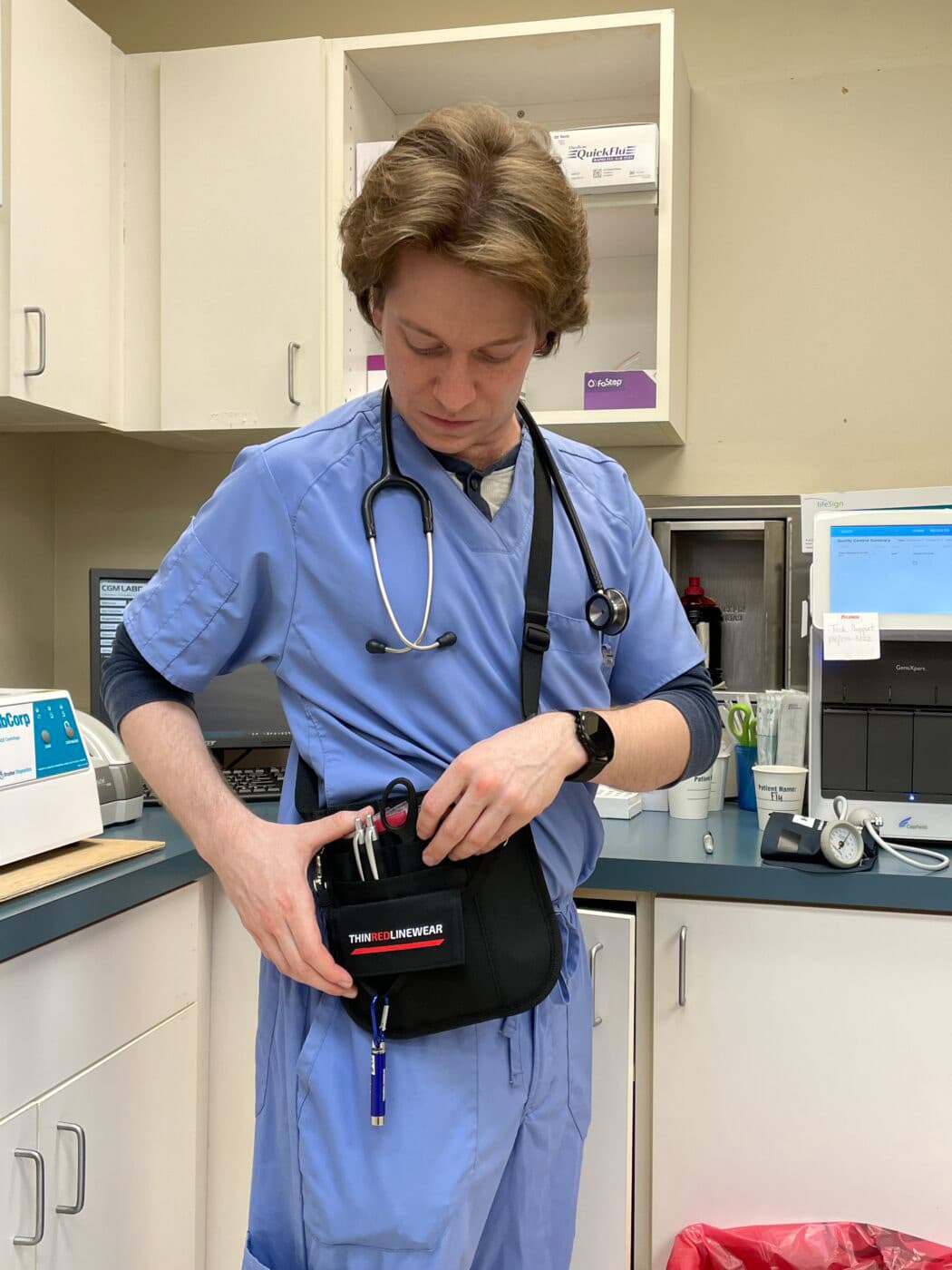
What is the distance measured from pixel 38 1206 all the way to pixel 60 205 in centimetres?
159

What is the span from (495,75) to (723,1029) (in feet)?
5.95

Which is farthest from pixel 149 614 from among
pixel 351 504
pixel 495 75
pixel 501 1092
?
pixel 495 75

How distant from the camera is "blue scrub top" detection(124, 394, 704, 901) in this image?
1.03 metres

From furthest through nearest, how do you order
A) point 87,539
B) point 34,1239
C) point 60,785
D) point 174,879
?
point 87,539, point 174,879, point 60,785, point 34,1239

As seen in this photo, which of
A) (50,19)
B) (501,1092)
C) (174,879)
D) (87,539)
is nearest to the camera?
(501,1092)

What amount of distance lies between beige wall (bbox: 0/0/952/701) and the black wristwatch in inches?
57.3

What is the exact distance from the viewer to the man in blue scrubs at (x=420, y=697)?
0.94m

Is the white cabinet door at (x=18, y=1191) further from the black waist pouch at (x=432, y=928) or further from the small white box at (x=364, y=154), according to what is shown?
the small white box at (x=364, y=154)

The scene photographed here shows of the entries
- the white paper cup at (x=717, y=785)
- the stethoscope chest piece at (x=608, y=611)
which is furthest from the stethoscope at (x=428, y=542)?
the white paper cup at (x=717, y=785)

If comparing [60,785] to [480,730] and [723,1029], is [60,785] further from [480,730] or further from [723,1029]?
[723,1029]

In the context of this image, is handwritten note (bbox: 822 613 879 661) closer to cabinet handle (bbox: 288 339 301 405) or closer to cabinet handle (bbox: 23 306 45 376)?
cabinet handle (bbox: 288 339 301 405)

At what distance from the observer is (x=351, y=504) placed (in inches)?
41.7

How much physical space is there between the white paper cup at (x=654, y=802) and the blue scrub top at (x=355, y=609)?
35.7 inches

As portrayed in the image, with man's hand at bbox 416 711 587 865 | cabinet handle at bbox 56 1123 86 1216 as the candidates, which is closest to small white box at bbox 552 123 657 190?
man's hand at bbox 416 711 587 865
